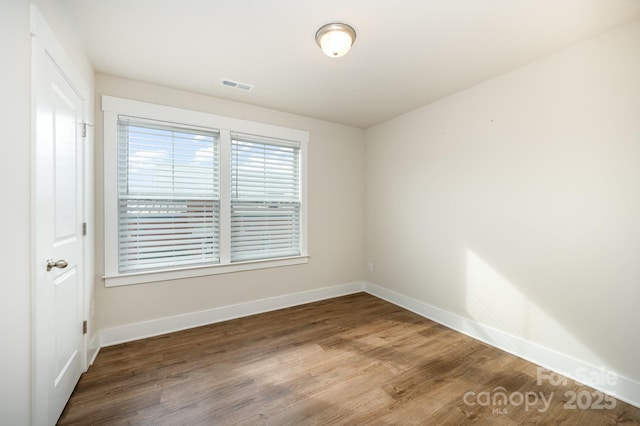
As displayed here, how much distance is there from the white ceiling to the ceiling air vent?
61mm

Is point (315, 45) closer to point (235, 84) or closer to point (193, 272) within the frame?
point (235, 84)

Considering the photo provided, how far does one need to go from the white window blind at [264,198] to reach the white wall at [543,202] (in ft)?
5.31

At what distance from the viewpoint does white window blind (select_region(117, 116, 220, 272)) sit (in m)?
2.62

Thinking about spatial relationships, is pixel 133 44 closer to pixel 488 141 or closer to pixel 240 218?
pixel 240 218

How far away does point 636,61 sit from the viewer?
70.9 inches

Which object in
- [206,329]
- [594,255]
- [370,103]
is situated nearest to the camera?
[594,255]

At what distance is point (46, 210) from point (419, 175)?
11.2ft

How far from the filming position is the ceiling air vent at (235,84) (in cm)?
267

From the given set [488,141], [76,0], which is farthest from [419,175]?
[76,0]

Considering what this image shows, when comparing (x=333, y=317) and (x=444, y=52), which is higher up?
(x=444, y=52)

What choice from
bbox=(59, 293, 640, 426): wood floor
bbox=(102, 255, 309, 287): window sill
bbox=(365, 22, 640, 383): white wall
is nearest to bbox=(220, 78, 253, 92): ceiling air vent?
bbox=(102, 255, 309, 287): window sill

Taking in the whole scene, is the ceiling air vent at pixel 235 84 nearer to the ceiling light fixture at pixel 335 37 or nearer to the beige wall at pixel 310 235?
the beige wall at pixel 310 235

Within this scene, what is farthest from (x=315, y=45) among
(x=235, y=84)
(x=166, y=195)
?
(x=166, y=195)

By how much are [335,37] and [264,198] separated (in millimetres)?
2025
